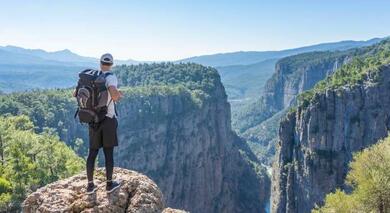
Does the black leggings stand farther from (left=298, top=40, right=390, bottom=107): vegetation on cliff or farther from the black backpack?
(left=298, top=40, right=390, bottom=107): vegetation on cliff

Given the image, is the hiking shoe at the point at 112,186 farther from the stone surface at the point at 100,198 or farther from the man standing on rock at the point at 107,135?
the stone surface at the point at 100,198

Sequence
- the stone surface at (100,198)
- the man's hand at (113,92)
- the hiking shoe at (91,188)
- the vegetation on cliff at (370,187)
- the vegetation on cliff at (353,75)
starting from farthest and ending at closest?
the vegetation on cliff at (353,75), the vegetation on cliff at (370,187), the hiking shoe at (91,188), the stone surface at (100,198), the man's hand at (113,92)

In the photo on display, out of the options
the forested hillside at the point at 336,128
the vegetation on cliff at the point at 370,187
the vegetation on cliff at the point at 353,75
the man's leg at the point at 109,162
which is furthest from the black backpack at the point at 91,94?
the vegetation on cliff at the point at 353,75

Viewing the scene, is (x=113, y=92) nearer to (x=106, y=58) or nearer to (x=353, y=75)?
(x=106, y=58)

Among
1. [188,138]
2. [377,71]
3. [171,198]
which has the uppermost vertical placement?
[377,71]

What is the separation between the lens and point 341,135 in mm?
117938

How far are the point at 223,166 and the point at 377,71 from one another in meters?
84.1

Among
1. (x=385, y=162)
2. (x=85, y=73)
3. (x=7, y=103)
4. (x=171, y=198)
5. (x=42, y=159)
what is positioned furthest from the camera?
(x=171, y=198)

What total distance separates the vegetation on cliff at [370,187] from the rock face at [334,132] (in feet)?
230

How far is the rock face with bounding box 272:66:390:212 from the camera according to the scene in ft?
377

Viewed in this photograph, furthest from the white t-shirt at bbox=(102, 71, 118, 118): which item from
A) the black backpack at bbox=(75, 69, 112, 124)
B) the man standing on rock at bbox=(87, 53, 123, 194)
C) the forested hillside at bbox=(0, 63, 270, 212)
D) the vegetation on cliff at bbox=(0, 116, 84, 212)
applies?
the forested hillside at bbox=(0, 63, 270, 212)

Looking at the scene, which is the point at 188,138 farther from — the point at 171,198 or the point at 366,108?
the point at 366,108

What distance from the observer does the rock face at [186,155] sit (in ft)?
547

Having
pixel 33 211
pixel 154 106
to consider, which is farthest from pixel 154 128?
pixel 33 211
